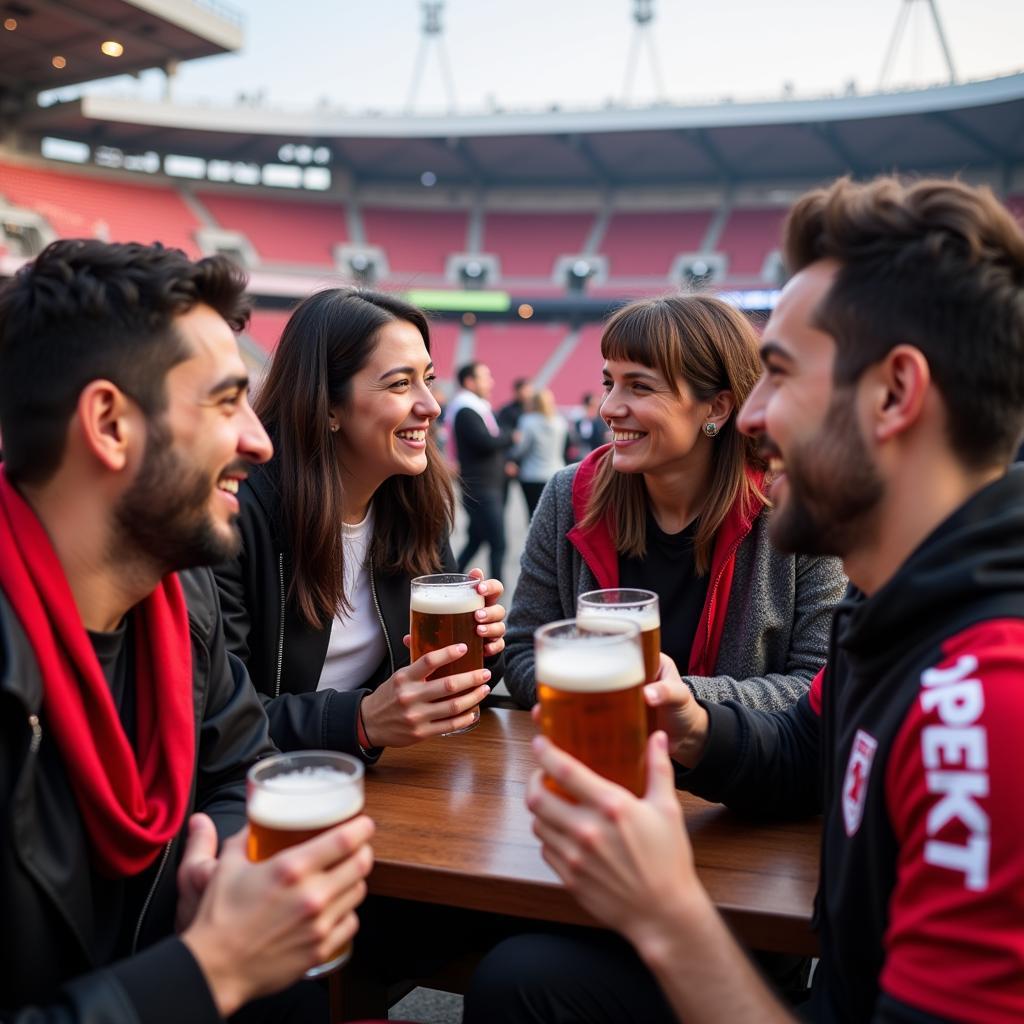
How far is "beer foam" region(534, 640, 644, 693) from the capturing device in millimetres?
1158

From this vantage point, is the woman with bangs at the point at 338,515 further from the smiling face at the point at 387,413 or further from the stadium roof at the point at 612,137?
the stadium roof at the point at 612,137

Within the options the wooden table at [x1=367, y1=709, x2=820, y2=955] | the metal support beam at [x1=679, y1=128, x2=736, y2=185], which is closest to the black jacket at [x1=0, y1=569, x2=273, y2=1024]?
the wooden table at [x1=367, y1=709, x2=820, y2=955]

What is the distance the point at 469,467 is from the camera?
316 inches

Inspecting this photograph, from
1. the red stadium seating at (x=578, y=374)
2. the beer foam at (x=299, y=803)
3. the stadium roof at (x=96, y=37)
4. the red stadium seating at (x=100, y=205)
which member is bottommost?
the beer foam at (x=299, y=803)

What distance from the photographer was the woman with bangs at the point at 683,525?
237 centimetres

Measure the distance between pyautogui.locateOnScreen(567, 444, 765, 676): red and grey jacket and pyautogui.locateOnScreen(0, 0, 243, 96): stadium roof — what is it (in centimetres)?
2074

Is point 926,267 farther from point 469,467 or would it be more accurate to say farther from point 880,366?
point 469,467

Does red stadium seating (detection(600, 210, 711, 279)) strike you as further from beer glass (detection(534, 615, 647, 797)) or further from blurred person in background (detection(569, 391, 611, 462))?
beer glass (detection(534, 615, 647, 797))

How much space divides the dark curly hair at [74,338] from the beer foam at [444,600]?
0.69 m

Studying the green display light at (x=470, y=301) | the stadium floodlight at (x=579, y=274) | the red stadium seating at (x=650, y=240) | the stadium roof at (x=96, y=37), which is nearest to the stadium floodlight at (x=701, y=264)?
the red stadium seating at (x=650, y=240)

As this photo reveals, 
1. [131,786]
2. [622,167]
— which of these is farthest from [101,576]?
[622,167]

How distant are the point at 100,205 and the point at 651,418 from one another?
2829 cm

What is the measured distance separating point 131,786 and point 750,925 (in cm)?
94

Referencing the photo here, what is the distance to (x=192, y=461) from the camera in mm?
1437
